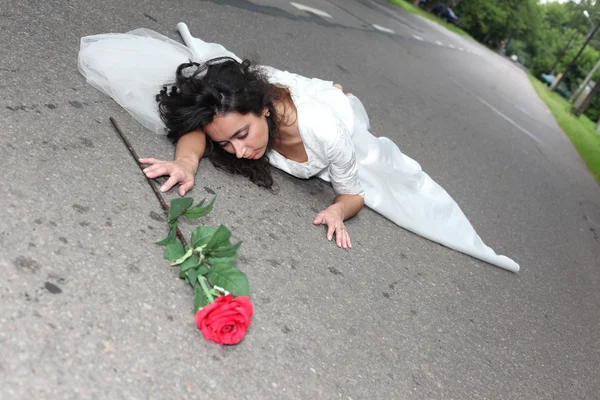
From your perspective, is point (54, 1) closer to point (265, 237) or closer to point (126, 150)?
point (126, 150)

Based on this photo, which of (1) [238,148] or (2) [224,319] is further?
(1) [238,148]

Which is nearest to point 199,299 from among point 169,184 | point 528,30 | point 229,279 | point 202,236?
point 229,279

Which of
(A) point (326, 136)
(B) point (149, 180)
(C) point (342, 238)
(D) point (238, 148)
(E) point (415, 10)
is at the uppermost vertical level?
(A) point (326, 136)

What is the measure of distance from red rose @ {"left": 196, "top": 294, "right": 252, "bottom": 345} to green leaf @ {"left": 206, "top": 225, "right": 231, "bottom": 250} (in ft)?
0.82

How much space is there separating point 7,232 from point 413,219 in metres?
2.43

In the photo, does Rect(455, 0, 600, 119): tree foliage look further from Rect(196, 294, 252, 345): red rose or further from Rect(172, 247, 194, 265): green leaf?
Rect(196, 294, 252, 345): red rose

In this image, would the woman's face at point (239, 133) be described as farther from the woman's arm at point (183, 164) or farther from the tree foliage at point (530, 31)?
the tree foliage at point (530, 31)

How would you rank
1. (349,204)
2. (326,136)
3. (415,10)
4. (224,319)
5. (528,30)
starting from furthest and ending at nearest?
(528,30) → (415,10) → (349,204) → (326,136) → (224,319)

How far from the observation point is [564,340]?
314 cm

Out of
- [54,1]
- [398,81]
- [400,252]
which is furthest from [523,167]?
[54,1]

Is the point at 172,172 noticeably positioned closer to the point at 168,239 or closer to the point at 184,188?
the point at 184,188

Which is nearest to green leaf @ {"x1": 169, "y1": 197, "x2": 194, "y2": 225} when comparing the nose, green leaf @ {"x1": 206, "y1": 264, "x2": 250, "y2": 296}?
green leaf @ {"x1": 206, "y1": 264, "x2": 250, "y2": 296}

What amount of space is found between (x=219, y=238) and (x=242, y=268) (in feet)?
1.15

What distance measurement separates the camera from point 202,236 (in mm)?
1854
